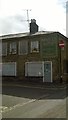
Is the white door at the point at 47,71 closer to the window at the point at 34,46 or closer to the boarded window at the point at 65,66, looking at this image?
the window at the point at 34,46

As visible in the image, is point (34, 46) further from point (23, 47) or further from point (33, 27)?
point (33, 27)

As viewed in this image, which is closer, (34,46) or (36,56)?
(36,56)

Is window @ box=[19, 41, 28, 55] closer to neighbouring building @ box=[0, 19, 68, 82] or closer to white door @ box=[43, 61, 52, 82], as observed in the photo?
neighbouring building @ box=[0, 19, 68, 82]

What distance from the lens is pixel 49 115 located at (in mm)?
12297

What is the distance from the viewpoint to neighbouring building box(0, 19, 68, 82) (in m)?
30.6

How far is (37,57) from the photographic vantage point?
103ft

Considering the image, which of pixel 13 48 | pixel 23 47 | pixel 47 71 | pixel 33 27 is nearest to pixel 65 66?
pixel 47 71

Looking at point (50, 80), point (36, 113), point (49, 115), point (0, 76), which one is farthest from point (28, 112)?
point (0, 76)

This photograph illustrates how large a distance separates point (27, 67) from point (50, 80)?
357 centimetres

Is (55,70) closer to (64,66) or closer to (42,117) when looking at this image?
(64,66)

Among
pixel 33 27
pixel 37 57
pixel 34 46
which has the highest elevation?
pixel 33 27

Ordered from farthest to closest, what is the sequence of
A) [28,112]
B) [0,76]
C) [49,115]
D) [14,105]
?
[0,76] → [14,105] → [28,112] → [49,115]

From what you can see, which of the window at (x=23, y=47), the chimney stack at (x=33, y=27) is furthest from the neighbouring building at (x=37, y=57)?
the chimney stack at (x=33, y=27)

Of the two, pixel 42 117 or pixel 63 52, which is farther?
pixel 63 52
